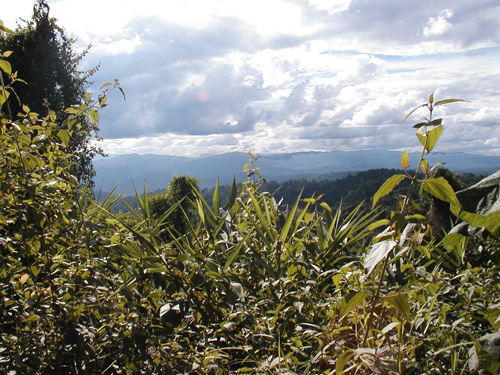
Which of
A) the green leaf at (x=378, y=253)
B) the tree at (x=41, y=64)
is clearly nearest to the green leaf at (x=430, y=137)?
the green leaf at (x=378, y=253)

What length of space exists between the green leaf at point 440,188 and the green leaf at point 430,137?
0.20 feet

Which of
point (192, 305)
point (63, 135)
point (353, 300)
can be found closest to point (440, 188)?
point (353, 300)

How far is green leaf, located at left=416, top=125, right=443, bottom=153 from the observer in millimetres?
668

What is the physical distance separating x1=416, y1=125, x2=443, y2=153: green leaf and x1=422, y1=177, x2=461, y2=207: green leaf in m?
0.06

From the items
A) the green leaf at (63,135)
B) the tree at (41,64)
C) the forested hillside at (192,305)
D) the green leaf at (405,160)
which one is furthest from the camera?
the tree at (41,64)

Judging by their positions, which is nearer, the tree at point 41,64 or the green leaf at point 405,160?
the green leaf at point 405,160

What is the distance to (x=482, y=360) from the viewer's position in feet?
2.18

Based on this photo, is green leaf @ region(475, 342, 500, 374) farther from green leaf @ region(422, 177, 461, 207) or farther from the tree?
the tree

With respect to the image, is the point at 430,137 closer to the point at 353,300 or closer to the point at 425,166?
the point at 425,166

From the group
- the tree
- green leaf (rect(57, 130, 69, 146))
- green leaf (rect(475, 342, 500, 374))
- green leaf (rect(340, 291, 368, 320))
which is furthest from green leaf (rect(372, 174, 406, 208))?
the tree

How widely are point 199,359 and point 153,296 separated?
0.72ft

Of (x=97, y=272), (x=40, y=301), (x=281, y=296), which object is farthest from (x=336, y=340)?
(x=40, y=301)

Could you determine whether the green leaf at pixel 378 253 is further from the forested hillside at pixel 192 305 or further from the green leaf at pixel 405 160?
the green leaf at pixel 405 160

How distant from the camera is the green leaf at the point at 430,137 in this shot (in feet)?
2.19
